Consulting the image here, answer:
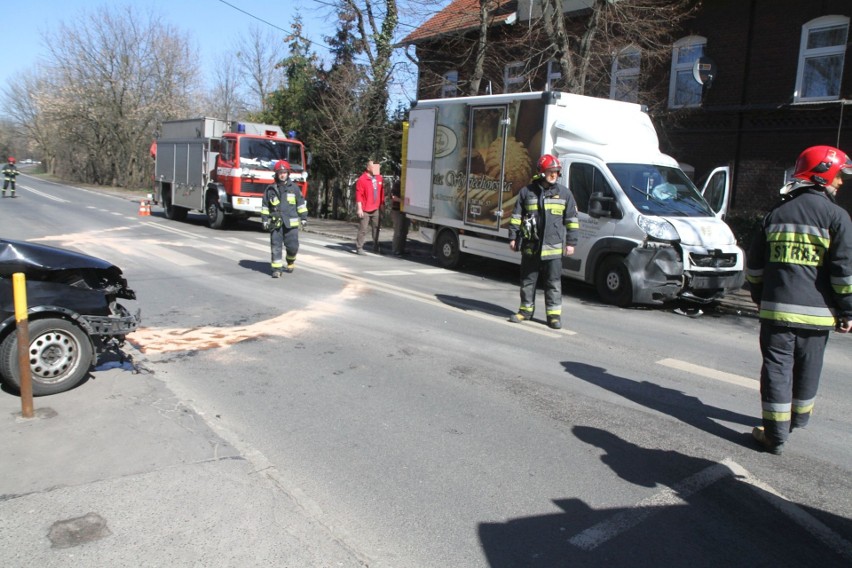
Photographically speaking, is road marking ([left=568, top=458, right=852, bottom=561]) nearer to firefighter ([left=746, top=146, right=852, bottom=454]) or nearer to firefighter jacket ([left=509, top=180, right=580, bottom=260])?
firefighter ([left=746, top=146, right=852, bottom=454])

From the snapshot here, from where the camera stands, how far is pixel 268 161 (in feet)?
61.8

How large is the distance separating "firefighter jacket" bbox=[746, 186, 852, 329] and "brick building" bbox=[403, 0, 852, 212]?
11.0 metres

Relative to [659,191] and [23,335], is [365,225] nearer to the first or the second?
[659,191]

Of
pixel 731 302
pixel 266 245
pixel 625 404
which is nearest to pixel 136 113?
pixel 266 245

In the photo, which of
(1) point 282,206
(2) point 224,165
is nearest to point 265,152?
(2) point 224,165

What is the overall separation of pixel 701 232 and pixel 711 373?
3601 millimetres

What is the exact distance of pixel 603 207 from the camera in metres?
9.90

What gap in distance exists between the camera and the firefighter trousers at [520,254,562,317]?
25.9ft

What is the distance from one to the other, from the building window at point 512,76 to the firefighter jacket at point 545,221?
12130 millimetres

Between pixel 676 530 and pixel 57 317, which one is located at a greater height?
pixel 57 317

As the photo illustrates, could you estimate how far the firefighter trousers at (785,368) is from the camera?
14.0 ft

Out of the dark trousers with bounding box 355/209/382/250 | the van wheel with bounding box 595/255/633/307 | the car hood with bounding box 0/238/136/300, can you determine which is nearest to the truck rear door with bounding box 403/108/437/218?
the dark trousers with bounding box 355/209/382/250

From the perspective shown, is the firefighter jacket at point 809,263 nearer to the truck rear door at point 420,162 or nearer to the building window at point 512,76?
the truck rear door at point 420,162

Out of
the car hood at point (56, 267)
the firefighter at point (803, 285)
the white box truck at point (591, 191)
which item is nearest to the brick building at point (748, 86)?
the white box truck at point (591, 191)
